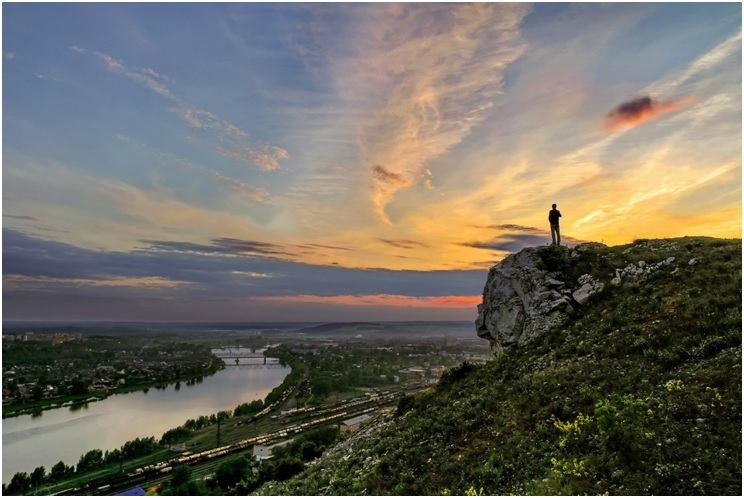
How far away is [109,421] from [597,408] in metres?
104

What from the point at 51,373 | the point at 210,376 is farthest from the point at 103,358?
the point at 210,376

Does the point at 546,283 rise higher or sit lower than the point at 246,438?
higher

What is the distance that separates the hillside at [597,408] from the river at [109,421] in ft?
229

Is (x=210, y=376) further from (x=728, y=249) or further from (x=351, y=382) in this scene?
(x=728, y=249)

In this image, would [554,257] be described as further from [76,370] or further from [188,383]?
[76,370]

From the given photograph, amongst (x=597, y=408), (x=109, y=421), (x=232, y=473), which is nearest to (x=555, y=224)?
(x=597, y=408)

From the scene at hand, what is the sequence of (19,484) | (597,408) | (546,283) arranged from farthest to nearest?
(19,484) → (546,283) → (597,408)

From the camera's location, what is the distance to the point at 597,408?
9.59 metres

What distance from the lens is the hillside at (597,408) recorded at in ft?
26.7

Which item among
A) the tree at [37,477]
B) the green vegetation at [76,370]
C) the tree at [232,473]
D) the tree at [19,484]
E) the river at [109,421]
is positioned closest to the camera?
the tree at [232,473]

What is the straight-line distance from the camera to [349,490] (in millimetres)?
12336

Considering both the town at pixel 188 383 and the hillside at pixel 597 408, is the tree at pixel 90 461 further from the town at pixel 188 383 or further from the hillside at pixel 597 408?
the hillside at pixel 597 408

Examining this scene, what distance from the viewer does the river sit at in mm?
62156

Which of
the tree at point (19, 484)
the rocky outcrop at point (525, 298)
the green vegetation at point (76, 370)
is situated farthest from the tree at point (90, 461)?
the rocky outcrop at point (525, 298)
